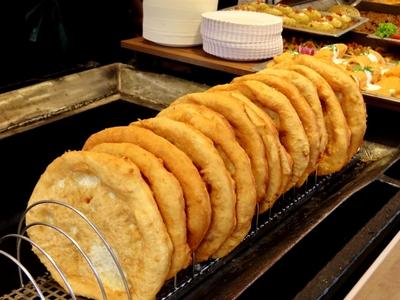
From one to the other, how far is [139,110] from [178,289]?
5.64 feet

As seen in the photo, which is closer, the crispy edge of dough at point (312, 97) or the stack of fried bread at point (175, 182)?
the stack of fried bread at point (175, 182)

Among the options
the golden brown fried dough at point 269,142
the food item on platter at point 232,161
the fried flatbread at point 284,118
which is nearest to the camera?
the food item on platter at point 232,161

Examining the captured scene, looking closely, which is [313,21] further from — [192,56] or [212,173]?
[212,173]

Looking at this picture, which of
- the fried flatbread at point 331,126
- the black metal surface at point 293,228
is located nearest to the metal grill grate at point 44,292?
the black metal surface at point 293,228

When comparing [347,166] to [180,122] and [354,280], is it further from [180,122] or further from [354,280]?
[180,122]

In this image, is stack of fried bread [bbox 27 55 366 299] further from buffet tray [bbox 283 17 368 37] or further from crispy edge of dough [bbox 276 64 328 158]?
buffet tray [bbox 283 17 368 37]

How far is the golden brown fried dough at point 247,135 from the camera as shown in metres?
1.70

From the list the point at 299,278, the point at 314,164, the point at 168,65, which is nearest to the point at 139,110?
the point at 168,65

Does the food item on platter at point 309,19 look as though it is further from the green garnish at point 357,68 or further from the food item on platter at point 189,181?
the food item on platter at point 189,181

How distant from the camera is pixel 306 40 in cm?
407

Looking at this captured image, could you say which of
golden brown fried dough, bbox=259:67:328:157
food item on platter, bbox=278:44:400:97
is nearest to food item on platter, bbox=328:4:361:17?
food item on platter, bbox=278:44:400:97

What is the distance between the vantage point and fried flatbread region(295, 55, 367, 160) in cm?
216

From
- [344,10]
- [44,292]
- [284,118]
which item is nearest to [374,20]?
[344,10]

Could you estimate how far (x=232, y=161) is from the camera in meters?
1.63
